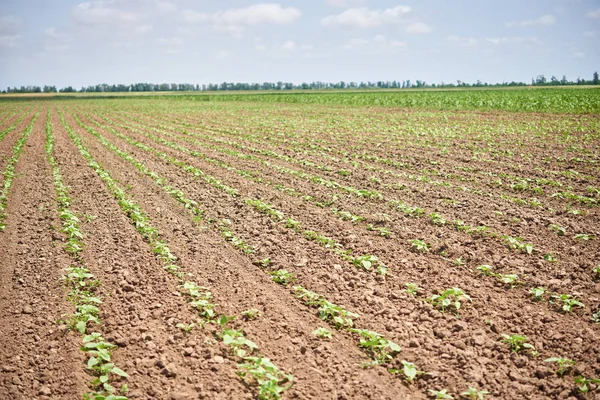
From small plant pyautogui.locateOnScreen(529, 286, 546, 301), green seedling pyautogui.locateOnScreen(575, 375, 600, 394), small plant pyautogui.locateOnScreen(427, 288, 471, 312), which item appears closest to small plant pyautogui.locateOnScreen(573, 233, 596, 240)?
small plant pyautogui.locateOnScreen(529, 286, 546, 301)

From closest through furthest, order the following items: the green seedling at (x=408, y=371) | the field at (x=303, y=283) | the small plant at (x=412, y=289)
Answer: the green seedling at (x=408, y=371), the field at (x=303, y=283), the small plant at (x=412, y=289)

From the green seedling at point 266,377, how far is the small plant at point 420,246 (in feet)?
12.1

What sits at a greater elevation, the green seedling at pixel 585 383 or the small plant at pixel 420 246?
the small plant at pixel 420 246

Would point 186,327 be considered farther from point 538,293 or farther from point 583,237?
point 583,237

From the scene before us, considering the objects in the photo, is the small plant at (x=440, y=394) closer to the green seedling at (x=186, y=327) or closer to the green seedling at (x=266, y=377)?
the green seedling at (x=266, y=377)

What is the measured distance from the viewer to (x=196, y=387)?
13.4ft

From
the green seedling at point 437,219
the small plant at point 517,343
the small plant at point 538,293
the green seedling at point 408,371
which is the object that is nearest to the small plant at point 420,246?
the green seedling at point 437,219

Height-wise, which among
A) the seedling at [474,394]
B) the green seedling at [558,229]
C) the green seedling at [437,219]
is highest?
the green seedling at [437,219]

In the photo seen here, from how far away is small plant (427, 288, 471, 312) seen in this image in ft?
17.6

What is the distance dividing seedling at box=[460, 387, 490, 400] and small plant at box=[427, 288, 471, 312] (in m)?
1.44

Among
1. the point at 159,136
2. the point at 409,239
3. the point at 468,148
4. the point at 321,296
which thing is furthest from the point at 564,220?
the point at 159,136

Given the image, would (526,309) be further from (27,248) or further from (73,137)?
(73,137)

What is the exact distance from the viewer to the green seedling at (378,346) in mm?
4461

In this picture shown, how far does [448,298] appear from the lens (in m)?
5.55
